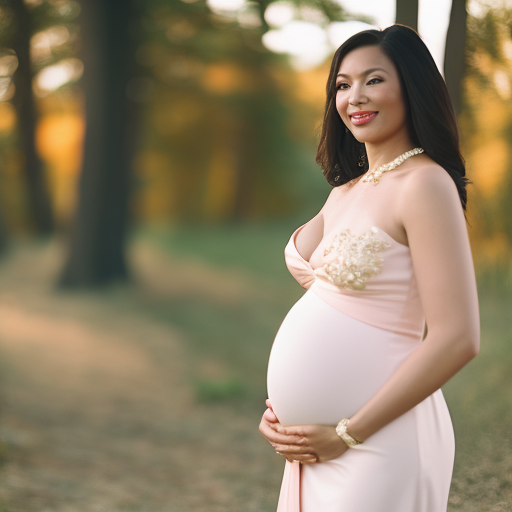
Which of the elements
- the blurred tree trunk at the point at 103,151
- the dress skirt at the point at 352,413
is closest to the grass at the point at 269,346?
the blurred tree trunk at the point at 103,151

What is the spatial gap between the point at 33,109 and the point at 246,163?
13.6 feet

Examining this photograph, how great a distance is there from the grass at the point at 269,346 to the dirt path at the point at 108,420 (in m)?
0.41

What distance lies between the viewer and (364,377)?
1.40 m

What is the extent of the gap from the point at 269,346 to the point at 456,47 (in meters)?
5.65

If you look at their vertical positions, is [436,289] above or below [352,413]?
above

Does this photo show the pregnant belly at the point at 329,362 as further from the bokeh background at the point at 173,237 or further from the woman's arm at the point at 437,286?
the bokeh background at the point at 173,237

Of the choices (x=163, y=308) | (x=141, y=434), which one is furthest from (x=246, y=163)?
(x=141, y=434)

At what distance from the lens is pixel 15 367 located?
21.8 ft

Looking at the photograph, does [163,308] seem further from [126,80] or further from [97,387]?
[126,80]

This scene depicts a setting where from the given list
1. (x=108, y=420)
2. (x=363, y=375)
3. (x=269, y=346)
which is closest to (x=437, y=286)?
(x=363, y=375)

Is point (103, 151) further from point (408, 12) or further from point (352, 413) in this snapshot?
point (352, 413)

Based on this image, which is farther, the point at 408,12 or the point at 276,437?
the point at 408,12

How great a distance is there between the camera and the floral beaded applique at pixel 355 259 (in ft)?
4.43

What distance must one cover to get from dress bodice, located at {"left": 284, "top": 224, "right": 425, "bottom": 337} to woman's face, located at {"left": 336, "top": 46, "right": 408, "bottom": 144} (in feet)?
0.81
